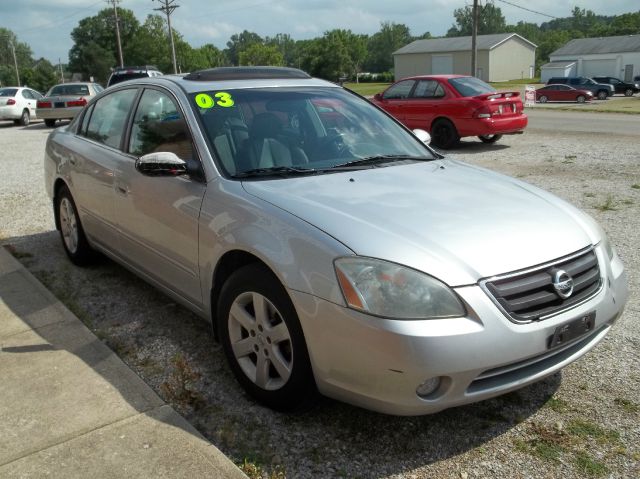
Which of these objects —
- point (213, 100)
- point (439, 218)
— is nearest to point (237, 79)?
point (213, 100)

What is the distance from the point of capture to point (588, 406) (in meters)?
3.09

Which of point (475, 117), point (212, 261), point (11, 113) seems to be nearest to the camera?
point (212, 261)

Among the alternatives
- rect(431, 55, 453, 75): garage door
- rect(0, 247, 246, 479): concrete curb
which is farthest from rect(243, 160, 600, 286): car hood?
rect(431, 55, 453, 75): garage door

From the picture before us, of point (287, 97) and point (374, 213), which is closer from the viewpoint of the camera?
point (374, 213)

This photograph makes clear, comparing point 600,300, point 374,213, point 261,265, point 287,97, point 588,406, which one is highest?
point 287,97

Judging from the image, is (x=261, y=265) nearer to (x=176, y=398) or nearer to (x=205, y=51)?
(x=176, y=398)

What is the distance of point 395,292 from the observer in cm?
249

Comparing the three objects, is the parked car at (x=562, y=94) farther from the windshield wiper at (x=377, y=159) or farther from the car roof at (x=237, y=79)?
the windshield wiper at (x=377, y=159)

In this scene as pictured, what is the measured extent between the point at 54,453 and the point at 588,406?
2.50 m

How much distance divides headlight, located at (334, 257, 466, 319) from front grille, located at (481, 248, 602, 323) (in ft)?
0.62

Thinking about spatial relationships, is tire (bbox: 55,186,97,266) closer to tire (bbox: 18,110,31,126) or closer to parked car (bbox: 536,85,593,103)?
tire (bbox: 18,110,31,126)

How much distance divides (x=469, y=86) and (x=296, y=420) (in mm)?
11220

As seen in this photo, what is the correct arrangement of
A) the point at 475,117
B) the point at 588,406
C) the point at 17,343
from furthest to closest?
the point at 475,117 < the point at 17,343 < the point at 588,406

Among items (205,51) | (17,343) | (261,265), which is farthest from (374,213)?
(205,51)
